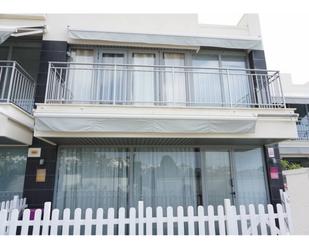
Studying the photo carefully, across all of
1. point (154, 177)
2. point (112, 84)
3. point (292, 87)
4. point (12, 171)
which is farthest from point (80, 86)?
point (292, 87)

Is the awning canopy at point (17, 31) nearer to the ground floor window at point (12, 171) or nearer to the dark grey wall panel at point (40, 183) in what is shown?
the dark grey wall panel at point (40, 183)

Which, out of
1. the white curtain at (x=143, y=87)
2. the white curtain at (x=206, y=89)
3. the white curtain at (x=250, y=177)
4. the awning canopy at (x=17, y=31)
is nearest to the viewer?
the awning canopy at (x=17, y=31)

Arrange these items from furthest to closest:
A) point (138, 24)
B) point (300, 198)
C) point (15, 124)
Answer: point (138, 24)
point (15, 124)
point (300, 198)

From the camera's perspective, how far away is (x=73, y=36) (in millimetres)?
8883

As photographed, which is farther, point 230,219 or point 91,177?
point 91,177

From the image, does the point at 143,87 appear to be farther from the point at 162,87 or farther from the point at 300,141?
the point at 300,141

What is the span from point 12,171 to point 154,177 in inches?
199

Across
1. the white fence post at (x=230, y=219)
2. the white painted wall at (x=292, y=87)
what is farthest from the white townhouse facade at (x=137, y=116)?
the white painted wall at (x=292, y=87)

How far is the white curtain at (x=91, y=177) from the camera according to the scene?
26.6ft

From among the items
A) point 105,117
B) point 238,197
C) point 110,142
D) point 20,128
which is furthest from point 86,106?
point 238,197

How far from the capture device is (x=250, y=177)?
29.1ft

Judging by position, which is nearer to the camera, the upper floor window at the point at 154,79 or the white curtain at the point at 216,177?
the white curtain at the point at 216,177

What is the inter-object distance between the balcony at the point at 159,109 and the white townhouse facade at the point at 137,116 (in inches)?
1.4
